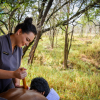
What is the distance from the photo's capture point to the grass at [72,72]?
7.41 ft

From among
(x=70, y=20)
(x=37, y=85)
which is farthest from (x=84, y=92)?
(x=70, y=20)

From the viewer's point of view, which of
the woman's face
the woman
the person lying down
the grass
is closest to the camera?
the person lying down

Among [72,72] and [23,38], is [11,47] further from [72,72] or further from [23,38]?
[72,72]

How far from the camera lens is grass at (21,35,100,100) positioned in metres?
2.26

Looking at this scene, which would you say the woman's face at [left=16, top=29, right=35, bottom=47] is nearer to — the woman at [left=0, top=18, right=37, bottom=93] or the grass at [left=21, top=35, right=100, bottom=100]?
the woman at [left=0, top=18, right=37, bottom=93]

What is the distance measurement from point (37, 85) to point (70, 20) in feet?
10.3

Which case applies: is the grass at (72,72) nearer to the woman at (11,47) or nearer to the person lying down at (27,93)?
the person lying down at (27,93)

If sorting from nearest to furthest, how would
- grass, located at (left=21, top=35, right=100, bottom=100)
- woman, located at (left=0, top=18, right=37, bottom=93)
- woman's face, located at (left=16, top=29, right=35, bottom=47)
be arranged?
woman, located at (left=0, top=18, right=37, bottom=93), woman's face, located at (left=16, top=29, right=35, bottom=47), grass, located at (left=21, top=35, right=100, bottom=100)

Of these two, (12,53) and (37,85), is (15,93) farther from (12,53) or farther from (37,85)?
(12,53)

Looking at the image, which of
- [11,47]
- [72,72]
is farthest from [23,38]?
[72,72]

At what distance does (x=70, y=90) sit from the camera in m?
2.36

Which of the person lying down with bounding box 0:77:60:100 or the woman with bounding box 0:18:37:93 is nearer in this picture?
the person lying down with bounding box 0:77:60:100

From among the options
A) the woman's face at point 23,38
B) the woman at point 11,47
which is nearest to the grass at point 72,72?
the woman at point 11,47

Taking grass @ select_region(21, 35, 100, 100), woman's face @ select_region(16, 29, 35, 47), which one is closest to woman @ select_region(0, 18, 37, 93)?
woman's face @ select_region(16, 29, 35, 47)
